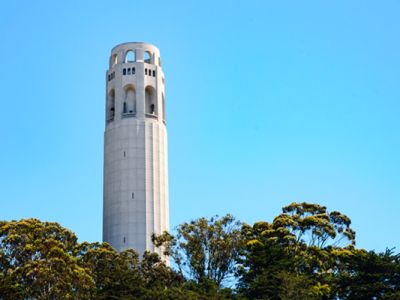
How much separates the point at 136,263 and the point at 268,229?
10824 mm

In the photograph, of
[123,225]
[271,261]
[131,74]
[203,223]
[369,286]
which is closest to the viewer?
[369,286]

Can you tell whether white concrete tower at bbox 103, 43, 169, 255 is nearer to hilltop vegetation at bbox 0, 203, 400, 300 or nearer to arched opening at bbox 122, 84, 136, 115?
arched opening at bbox 122, 84, 136, 115

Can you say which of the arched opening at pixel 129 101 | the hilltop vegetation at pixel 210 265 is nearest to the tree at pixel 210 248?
the hilltop vegetation at pixel 210 265

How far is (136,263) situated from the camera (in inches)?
2438

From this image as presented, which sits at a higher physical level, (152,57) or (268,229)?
(152,57)

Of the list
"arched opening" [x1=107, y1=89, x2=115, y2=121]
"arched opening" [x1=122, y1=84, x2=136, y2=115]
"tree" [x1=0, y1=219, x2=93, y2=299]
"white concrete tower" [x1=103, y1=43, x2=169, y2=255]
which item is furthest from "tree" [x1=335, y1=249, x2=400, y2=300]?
"arched opening" [x1=107, y1=89, x2=115, y2=121]

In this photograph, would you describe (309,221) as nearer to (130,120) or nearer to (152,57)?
(130,120)

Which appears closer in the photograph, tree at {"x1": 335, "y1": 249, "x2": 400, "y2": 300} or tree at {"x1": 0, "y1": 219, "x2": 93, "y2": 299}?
tree at {"x1": 0, "y1": 219, "x2": 93, "y2": 299}

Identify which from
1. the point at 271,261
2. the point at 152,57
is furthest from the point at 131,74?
the point at 271,261

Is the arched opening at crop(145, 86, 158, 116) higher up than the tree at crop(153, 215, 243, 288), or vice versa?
the arched opening at crop(145, 86, 158, 116)

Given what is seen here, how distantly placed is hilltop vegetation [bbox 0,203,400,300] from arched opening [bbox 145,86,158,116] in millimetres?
28209

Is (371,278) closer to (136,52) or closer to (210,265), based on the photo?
(210,265)

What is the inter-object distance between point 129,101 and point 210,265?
34.9 metres

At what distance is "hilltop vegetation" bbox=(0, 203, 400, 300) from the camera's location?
49719 millimetres
